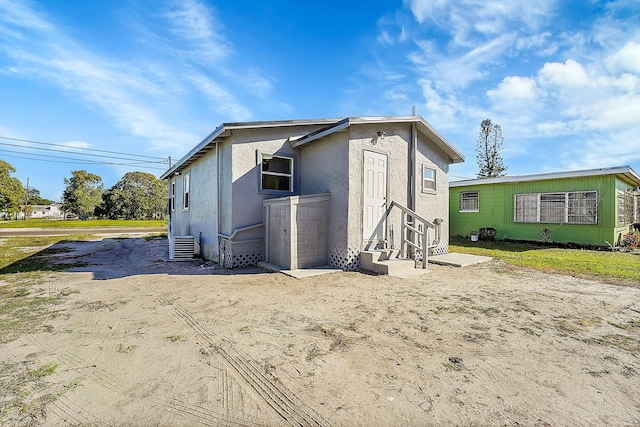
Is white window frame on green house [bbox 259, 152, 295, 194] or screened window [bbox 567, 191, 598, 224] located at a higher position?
white window frame on green house [bbox 259, 152, 295, 194]

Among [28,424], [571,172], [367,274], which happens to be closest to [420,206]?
[367,274]

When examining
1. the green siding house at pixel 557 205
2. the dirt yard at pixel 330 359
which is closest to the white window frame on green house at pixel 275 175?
the dirt yard at pixel 330 359

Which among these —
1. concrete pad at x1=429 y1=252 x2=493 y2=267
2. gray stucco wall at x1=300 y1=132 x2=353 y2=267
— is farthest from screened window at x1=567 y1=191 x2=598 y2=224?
gray stucco wall at x1=300 y1=132 x2=353 y2=267

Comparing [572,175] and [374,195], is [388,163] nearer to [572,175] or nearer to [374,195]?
[374,195]

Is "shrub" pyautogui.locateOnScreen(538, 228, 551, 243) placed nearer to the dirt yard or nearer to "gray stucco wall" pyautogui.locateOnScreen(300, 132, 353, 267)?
the dirt yard

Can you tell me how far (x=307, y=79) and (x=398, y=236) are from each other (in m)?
7.91

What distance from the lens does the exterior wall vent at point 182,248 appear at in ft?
30.7

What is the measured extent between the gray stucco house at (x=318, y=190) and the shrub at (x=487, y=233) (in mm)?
6561

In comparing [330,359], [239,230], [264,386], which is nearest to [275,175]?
[239,230]

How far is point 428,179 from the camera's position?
9.40m

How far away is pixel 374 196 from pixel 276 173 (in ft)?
10.3

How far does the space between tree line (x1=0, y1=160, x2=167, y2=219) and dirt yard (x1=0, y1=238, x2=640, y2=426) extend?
4730cm

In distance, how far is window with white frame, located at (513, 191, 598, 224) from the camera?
1163 cm

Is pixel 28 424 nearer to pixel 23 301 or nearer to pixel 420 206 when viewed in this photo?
pixel 23 301
